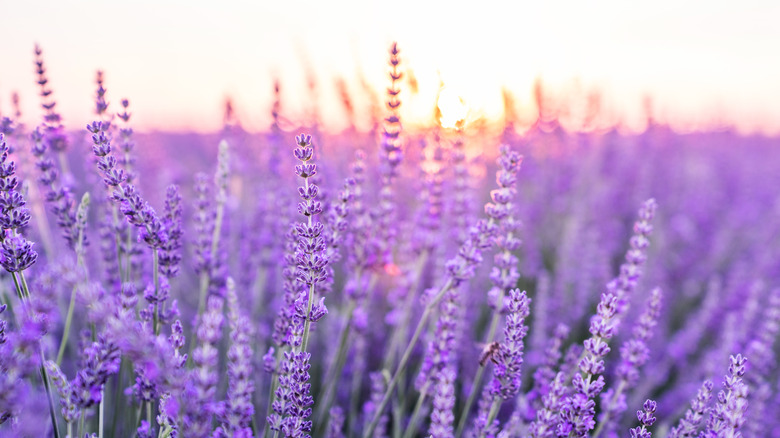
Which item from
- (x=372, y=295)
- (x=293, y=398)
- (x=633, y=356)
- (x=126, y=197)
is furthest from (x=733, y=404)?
(x=372, y=295)

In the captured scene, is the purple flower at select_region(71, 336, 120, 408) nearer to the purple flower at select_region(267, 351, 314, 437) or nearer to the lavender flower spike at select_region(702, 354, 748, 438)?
the purple flower at select_region(267, 351, 314, 437)

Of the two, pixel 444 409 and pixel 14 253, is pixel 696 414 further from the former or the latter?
pixel 14 253

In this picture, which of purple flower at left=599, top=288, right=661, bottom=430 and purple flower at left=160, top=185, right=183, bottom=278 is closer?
purple flower at left=160, top=185, right=183, bottom=278

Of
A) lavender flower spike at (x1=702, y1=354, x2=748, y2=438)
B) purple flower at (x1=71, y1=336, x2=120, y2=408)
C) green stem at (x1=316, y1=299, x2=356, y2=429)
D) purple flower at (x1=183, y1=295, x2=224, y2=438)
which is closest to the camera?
purple flower at (x1=183, y1=295, x2=224, y2=438)

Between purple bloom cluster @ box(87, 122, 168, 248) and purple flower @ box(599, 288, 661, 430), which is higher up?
purple bloom cluster @ box(87, 122, 168, 248)

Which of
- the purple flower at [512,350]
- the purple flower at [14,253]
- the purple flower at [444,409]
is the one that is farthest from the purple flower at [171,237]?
the purple flower at [512,350]

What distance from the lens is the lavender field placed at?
3.76 ft

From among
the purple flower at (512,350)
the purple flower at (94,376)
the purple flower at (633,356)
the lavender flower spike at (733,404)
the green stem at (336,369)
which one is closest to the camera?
the purple flower at (94,376)

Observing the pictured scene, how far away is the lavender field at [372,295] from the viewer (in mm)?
1146

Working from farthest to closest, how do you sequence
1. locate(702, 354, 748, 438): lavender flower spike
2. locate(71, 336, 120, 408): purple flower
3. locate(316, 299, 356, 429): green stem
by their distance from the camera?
locate(316, 299, 356, 429): green stem, locate(702, 354, 748, 438): lavender flower spike, locate(71, 336, 120, 408): purple flower

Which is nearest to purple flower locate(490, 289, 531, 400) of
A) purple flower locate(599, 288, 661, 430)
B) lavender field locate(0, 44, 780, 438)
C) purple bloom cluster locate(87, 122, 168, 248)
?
lavender field locate(0, 44, 780, 438)

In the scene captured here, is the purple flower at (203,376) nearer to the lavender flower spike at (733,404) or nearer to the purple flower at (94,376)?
the purple flower at (94,376)

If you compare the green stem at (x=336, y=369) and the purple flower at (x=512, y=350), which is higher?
the purple flower at (x=512, y=350)

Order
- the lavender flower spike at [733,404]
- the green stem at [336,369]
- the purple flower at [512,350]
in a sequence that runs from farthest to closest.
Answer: the green stem at [336,369], the purple flower at [512,350], the lavender flower spike at [733,404]
